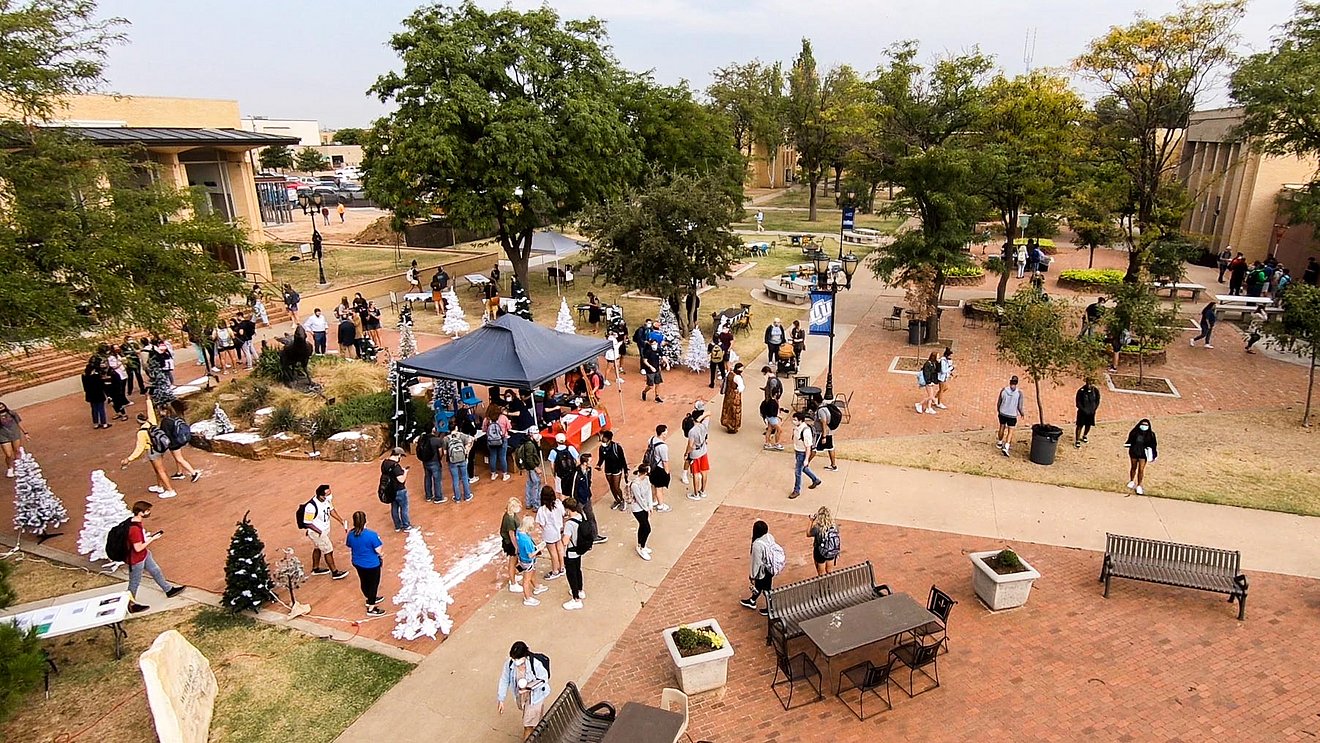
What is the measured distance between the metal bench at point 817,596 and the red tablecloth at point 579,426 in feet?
18.9

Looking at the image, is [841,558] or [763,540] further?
[841,558]

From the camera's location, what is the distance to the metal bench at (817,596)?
8.30 metres

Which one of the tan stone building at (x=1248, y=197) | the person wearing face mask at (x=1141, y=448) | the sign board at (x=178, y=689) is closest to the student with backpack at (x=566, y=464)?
the sign board at (x=178, y=689)

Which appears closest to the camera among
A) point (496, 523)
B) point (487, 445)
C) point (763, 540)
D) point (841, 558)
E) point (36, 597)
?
point (763, 540)

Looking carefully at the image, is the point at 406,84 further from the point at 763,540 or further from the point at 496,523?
the point at 763,540

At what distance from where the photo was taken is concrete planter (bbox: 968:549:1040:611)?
908 centimetres

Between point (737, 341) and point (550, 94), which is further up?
point (550, 94)

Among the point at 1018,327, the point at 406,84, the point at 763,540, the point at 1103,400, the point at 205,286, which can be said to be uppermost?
the point at 406,84

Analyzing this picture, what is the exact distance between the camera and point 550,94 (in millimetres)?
26297

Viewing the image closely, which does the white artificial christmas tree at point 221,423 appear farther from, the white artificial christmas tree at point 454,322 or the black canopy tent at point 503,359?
the white artificial christmas tree at point 454,322

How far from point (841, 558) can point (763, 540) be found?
2142 mm

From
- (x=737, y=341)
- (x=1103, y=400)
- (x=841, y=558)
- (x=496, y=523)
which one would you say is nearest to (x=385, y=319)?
(x=737, y=341)

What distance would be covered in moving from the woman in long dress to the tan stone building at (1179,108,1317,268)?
2228 cm

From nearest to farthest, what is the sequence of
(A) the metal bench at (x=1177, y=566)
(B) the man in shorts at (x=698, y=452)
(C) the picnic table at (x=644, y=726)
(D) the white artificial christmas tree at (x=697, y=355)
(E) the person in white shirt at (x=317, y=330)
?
1. (C) the picnic table at (x=644, y=726)
2. (A) the metal bench at (x=1177, y=566)
3. (B) the man in shorts at (x=698, y=452)
4. (D) the white artificial christmas tree at (x=697, y=355)
5. (E) the person in white shirt at (x=317, y=330)
